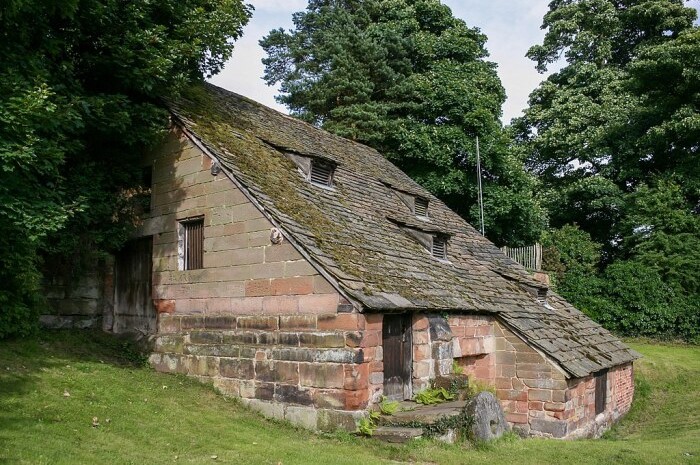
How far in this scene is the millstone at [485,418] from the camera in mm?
10164

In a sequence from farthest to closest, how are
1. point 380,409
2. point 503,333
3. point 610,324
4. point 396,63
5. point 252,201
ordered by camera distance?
point 396,63 → point 610,324 → point 503,333 → point 252,201 → point 380,409

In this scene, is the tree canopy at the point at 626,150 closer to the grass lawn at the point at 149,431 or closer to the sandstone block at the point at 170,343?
the grass lawn at the point at 149,431

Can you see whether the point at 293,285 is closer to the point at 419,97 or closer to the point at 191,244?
the point at 191,244

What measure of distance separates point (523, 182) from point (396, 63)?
27.7ft

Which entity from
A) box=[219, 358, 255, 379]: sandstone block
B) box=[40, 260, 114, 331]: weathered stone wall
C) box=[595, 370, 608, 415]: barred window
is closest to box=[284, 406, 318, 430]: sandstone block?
box=[219, 358, 255, 379]: sandstone block

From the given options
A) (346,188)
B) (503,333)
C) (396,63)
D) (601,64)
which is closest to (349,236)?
(346,188)

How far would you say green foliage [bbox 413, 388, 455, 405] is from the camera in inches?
464

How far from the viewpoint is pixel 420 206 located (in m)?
18.8

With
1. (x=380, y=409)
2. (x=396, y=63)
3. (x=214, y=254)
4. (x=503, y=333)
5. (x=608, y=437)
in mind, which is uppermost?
(x=396, y=63)

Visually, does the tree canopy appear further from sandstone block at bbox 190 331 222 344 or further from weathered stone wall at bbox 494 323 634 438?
sandstone block at bbox 190 331 222 344

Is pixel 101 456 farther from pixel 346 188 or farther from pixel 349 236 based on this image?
pixel 346 188

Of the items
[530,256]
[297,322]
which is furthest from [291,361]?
[530,256]

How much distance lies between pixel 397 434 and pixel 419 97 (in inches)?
861

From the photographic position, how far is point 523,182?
28469 mm
